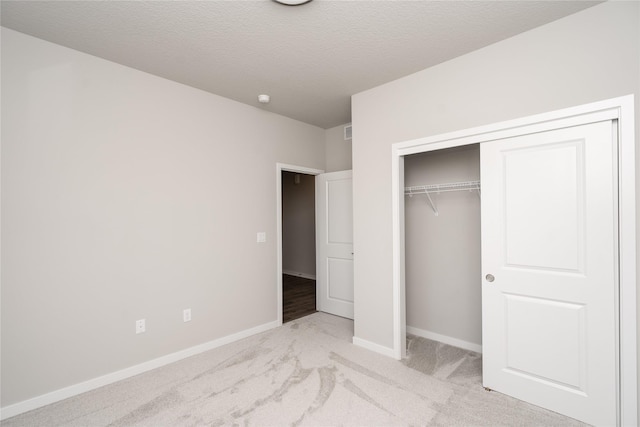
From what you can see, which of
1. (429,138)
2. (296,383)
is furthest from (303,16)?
(296,383)

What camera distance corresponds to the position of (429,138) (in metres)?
2.74

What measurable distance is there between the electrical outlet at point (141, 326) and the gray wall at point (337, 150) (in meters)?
3.03

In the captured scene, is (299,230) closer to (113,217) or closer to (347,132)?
(347,132)

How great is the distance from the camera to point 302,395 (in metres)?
2.34

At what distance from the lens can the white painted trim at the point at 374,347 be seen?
9.85 ft

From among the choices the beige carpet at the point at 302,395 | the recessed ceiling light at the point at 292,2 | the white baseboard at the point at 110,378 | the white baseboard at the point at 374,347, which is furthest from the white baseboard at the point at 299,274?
the recessed ceiling light at the point at 292,2

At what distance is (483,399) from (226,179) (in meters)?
3.13

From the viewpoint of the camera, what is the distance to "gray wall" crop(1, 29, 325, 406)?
7.22 feet

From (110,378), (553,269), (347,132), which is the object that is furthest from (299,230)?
(553,269)

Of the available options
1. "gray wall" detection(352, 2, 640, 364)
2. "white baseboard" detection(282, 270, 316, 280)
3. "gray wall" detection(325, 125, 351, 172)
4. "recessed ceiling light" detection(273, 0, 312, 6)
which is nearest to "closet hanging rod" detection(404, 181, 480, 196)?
"gray wall" detection(352, 2, 640, 364)

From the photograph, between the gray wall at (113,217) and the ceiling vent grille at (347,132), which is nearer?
the gray wall at (113,217)

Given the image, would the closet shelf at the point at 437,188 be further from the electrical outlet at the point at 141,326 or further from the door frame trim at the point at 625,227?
the electrical outlet at the point at 141,326

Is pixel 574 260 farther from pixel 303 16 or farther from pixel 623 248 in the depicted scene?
pixel 303 16

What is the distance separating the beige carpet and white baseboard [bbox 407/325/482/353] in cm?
10
